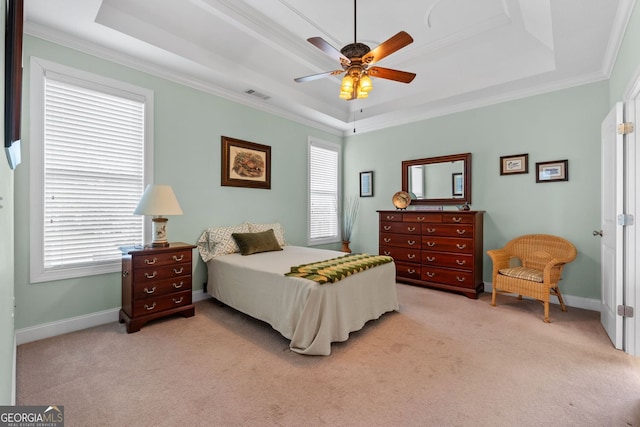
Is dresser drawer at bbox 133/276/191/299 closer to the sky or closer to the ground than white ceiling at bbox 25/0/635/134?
closer to the ground

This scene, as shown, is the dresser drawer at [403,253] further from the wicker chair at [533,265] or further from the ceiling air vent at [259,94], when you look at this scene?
the ceiling air vent at [259,94]

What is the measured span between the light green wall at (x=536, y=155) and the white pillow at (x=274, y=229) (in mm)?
2479

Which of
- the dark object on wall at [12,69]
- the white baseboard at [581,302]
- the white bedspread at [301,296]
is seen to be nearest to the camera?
the dark object on wall at [12,69]

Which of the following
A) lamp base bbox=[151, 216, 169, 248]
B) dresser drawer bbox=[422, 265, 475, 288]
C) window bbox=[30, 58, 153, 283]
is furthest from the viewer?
dresser drawer bbox=[422, 265, 475, 288]

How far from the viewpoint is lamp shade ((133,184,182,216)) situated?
2.86 meters

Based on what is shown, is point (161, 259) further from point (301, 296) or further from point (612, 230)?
point (612, 230)

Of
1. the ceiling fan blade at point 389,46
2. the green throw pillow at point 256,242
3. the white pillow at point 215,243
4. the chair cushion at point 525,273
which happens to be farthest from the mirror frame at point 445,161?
the white pillow at point 215,243

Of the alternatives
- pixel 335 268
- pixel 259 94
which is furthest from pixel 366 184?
pixel 335 268

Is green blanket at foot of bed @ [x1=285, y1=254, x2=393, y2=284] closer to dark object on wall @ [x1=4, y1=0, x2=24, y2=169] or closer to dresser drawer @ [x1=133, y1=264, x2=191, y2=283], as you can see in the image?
dresser drawer @ [x1=133, y1=264, x2=191, y2=283]

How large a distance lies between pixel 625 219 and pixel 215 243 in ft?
13.4

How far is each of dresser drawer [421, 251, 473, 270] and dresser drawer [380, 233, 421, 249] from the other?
0.64ft

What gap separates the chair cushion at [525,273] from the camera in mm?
3199

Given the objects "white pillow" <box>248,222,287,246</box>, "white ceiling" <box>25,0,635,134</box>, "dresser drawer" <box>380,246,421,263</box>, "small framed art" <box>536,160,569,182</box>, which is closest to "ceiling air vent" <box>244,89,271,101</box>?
"white ceiling" <box>25,0,635,134</box>

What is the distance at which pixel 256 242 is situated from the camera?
3.83 meters
